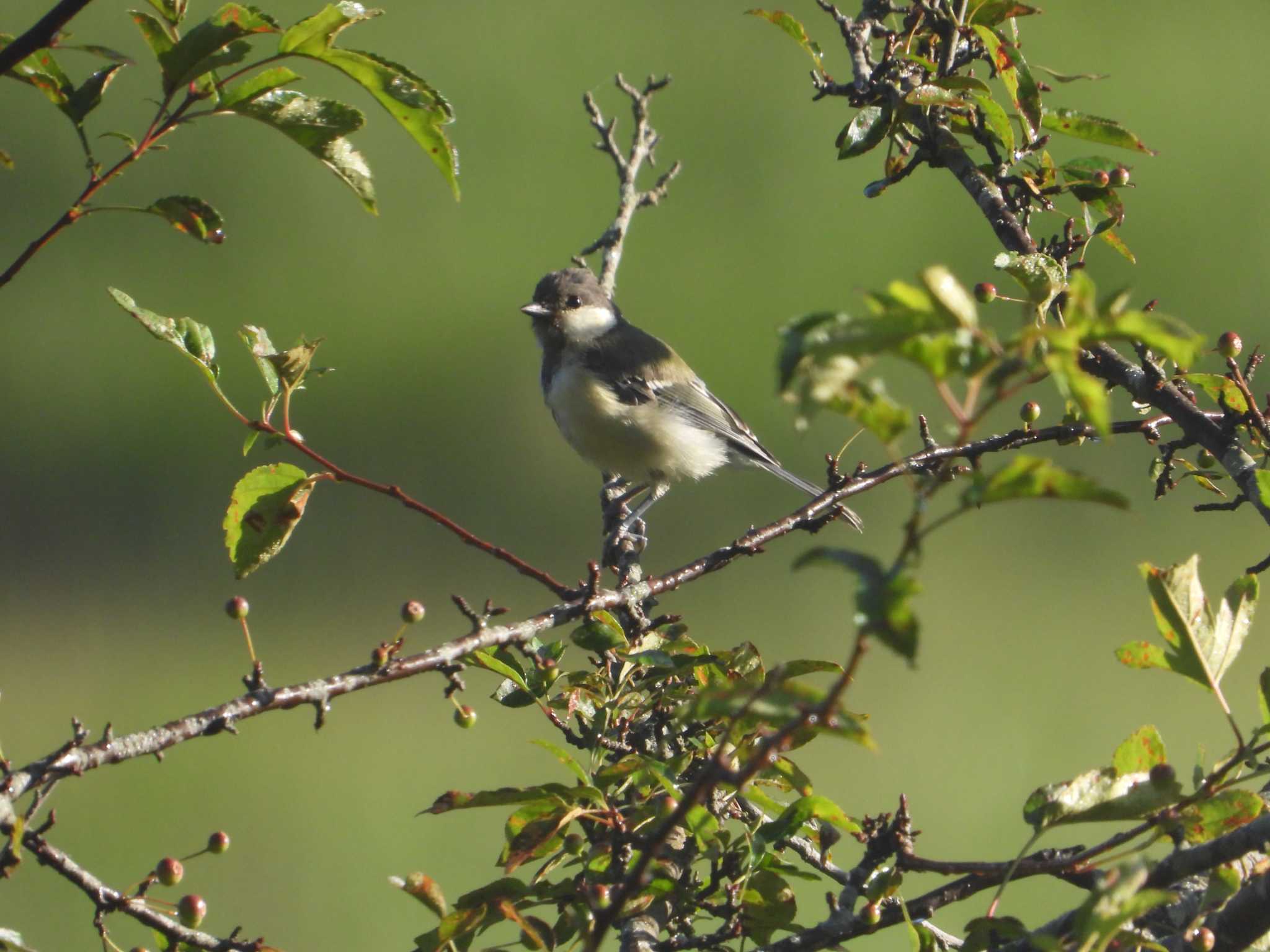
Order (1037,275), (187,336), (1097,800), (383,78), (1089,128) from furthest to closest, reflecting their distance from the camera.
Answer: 1. (1089,128)
2. (1037,275)
3. (187,336)
4. (383,78)
5. (1097,800)

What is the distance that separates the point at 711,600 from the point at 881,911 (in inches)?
359

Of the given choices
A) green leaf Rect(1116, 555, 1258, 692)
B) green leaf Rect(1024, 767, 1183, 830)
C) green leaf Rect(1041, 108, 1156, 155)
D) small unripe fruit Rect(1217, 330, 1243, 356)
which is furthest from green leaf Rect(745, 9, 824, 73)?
green leaf Rect(1024, 767, 1183, 830)

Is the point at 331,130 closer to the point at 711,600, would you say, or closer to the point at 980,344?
the point at 980,344

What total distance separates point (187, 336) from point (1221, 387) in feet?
4.21

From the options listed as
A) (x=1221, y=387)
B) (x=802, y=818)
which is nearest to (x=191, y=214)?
(x=802, y=818)

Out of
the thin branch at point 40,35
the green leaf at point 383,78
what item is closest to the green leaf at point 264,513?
the green leaf at point 383,78

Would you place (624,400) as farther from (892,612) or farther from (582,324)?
(892,612)

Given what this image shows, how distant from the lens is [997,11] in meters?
1.97

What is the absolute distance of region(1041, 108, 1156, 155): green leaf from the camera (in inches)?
75.8

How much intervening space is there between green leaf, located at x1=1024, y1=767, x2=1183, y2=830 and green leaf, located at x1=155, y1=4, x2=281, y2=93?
99 centimetres

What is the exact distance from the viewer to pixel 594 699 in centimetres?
161

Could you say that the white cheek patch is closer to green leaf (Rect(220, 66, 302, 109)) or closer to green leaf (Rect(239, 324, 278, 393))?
green leaf (Rect(239, 324, 278, 393))

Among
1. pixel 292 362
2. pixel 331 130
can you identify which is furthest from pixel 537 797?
pixel 331 130

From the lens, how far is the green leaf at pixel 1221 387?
68.0 inches
